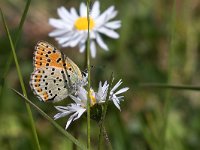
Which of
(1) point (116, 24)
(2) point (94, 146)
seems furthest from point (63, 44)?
(2) point (94, 146)

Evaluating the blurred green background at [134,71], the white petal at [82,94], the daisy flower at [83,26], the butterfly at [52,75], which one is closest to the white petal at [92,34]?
the daisy flower at [83,26]

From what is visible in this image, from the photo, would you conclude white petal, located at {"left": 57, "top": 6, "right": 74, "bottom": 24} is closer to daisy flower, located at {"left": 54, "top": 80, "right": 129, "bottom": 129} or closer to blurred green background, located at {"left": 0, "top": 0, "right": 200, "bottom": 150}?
blurred green background, located at {"left": 0, "top": 0, "right": 200, "bottom": 150}

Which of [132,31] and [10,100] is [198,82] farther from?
[10,100]

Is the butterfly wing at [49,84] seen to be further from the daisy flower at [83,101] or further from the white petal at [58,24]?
the white petal at [58,24]

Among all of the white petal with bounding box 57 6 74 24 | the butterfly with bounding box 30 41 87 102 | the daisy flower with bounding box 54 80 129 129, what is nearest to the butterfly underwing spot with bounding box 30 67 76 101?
the butterfly with bounding box 30 41 87 102

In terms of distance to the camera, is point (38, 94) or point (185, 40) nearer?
point (38, 94)

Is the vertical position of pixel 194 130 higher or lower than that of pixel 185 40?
lower

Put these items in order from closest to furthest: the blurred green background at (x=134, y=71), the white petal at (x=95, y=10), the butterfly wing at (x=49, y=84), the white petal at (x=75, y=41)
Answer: the butterfly wing at (x=49, y=84) < the white petal at (x=75, y=41) < the white petal at (x=95, y=10) < the blurred green background at (x=134, y=71)

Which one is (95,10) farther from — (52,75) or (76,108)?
(76,108)
